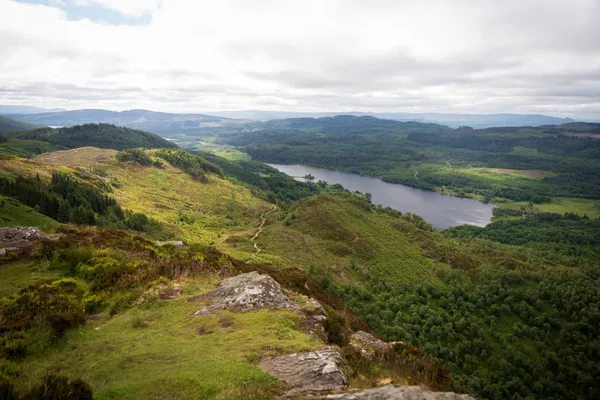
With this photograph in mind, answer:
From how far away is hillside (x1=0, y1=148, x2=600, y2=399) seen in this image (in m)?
15.7

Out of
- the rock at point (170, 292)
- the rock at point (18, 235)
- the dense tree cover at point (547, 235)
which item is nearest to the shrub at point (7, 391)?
the rock at point (170, 292)

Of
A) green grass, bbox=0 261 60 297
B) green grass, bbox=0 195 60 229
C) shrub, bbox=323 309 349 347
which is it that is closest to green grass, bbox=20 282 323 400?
shrub, bbox=323 309 349 347

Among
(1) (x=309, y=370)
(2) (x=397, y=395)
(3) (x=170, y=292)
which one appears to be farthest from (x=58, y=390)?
(3) (x=170, y=292)

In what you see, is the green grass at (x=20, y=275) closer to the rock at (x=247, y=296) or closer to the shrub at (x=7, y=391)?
the rock at (x=247, y=296)

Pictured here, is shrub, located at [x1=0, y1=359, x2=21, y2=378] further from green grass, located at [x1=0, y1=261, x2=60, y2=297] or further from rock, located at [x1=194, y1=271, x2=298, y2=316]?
green grass, located at [x1=0, y1=261, x2=60, y2=297]

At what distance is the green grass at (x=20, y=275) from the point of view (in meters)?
21.4

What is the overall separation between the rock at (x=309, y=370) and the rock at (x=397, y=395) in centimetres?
122

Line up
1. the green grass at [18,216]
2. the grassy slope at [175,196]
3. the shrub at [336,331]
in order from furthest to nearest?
the grassy slope at [175,196] → the green grass at [18,216] → the shrub at [336,331]

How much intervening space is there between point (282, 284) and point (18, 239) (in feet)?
82.4

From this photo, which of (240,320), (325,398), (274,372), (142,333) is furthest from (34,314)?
(325,398)

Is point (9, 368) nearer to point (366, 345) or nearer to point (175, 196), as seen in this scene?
point (366, 345)

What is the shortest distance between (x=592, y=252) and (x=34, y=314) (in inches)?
8262

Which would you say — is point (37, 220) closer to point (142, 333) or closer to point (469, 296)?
point (142, 333)

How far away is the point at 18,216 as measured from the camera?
41.6 metres
